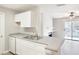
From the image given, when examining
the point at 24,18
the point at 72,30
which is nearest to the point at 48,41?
the point at 72,30

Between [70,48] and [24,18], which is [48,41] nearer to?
[70,48]

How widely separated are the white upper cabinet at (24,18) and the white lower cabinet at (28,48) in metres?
0.22

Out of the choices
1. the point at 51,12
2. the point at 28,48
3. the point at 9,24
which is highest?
the point at 51,12

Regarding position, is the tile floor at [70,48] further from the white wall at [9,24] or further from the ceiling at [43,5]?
the white wall at [9,24]

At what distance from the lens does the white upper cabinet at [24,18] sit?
1053 mm

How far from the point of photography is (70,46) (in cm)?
101

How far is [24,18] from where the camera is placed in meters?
1.08

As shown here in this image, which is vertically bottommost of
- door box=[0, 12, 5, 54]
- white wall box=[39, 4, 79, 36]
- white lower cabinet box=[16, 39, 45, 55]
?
white lower cabinet box=[16, 39, 45, 55]

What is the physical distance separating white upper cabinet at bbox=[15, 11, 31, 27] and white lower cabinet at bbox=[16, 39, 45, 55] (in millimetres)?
221

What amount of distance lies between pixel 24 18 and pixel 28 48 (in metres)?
0.39

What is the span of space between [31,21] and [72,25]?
20.0 inches

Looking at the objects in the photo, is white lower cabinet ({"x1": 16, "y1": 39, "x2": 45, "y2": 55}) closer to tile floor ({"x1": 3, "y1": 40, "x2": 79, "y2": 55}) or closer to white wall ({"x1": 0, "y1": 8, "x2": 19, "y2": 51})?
white wall ({"x1": 0, "y1": 8, "x2": 19, "y2": 51})

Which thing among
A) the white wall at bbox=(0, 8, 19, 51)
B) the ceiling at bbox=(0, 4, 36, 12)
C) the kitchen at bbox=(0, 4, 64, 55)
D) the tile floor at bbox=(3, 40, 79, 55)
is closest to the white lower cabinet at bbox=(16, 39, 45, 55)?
the kitchen at bbox=(0, 4, 64, 55)

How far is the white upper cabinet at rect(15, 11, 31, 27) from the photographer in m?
1.05
